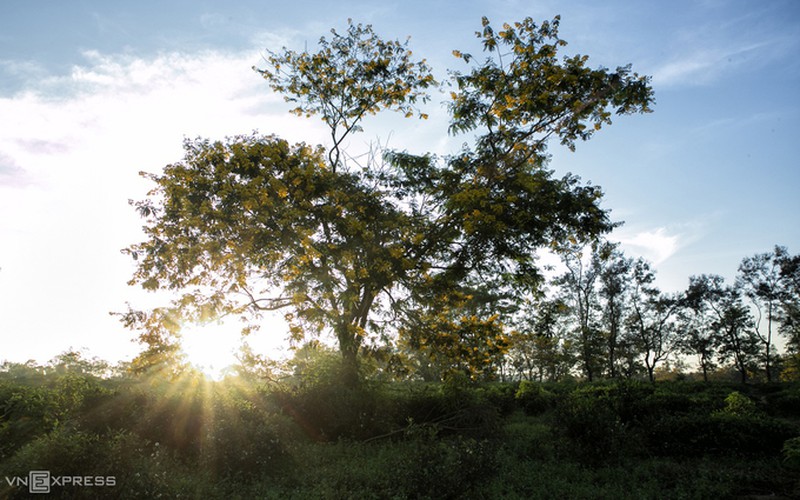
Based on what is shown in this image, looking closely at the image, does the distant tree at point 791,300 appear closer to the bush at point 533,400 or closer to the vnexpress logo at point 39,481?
the bush at point 533,400

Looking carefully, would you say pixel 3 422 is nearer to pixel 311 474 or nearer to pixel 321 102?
pixel 311 474

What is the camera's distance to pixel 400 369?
1269 centimetres

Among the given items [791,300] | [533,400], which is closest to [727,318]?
[791,300]

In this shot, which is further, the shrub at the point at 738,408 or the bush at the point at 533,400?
the bush at the point at 533,400

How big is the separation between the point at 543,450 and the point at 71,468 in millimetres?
9996

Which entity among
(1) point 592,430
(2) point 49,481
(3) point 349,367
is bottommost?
(1) point 592,430

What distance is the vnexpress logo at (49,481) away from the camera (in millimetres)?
6773

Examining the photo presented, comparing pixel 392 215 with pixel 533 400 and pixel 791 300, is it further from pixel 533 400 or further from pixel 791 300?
pixel 791 300

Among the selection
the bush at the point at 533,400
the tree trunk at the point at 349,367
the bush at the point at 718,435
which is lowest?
the bush at the point at 533,400

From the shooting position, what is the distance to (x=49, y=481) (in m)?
6.84

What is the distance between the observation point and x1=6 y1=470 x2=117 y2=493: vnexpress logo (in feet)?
22.2

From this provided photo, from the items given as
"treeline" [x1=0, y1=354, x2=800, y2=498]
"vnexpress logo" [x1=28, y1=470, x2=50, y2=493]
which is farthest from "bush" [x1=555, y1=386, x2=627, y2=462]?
"vnexpress logo" [x1=28, y1=470, x2=50, y2=493]

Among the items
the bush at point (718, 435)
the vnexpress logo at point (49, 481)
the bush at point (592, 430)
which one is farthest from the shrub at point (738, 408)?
the vnexpress logo at point (49, 481)

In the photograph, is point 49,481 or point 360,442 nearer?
point 49,481
